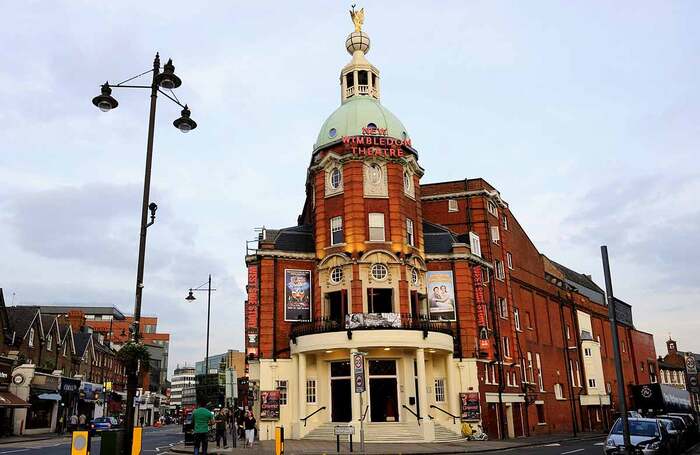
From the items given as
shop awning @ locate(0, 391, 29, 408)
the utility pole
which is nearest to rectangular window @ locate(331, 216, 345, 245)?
shop awning @ locate(0, 391, 29, 408)

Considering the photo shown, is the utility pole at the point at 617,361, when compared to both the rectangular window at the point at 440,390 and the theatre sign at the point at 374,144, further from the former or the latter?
the theatre sign at the point at 374,144

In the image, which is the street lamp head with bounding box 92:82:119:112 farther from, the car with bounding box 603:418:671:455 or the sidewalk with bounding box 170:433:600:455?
the car with bounding box 603:418:671:455

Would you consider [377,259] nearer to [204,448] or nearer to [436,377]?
[436,377]

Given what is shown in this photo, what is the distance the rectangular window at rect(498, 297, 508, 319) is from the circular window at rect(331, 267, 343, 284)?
13.2 metres

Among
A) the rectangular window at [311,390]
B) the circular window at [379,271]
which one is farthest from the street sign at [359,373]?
the circular window at [379,271]

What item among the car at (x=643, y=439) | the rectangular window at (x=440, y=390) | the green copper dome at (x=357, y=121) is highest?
the green copper dome at (x=357, y=121)

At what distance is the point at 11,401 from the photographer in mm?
42531

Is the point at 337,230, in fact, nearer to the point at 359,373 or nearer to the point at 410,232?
the point at 410,232

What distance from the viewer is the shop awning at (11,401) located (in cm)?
4122

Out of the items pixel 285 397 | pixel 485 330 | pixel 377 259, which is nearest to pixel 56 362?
pixel 285 397

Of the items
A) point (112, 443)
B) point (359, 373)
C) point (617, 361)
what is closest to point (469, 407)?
point (359, 373)

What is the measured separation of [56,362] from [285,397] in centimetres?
3246

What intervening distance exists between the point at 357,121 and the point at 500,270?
51.8ft

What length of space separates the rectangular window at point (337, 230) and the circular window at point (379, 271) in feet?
9.35
